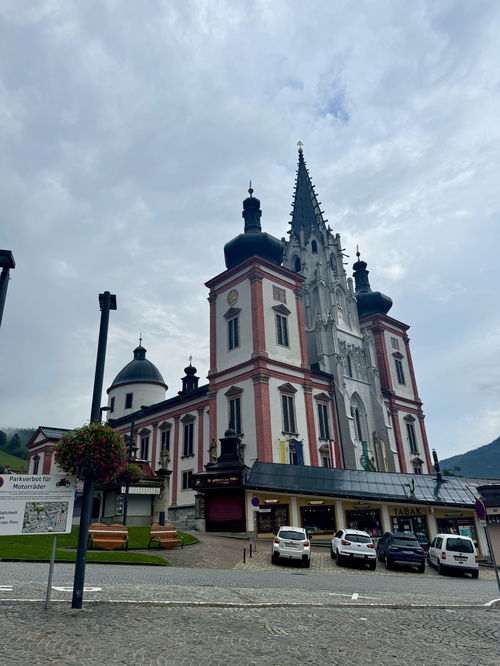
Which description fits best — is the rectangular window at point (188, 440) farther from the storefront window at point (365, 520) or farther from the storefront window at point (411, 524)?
the storefront window at point (411, 524)

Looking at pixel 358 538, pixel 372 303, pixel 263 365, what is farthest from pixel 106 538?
pixel 372 303

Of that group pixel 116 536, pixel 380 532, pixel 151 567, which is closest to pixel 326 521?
pixel 380 532

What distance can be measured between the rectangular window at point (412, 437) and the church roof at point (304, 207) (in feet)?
81.6

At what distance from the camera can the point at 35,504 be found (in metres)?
9.55

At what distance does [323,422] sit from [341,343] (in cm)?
1029

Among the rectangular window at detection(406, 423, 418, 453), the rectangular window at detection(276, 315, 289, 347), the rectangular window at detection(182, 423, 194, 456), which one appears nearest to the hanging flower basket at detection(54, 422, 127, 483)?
the rectangular window at detection(276, 315, 289, 347)

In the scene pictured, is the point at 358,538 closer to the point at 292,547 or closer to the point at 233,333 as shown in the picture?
the point at 292,547

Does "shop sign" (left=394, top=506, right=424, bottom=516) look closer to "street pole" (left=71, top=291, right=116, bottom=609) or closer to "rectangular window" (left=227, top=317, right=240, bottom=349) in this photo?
"rectangular window" (left=227, top=317, right=240, bottom=349)

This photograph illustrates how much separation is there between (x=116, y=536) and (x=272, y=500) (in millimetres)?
13722

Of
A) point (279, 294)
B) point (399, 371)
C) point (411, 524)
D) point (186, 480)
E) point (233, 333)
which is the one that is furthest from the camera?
point (399, 371)

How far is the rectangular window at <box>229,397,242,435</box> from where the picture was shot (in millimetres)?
43469

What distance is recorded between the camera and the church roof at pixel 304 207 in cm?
6212

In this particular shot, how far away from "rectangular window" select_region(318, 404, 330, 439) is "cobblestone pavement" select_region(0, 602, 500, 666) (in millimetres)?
36275

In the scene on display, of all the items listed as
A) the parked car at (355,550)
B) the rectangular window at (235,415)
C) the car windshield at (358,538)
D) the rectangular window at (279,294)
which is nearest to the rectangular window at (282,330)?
the rectangular window at (279,294)
